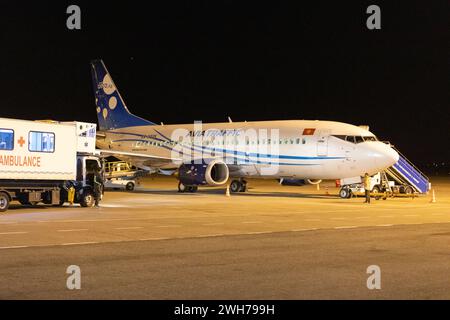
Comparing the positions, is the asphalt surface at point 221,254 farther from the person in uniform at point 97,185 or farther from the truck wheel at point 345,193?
the truck wheel at point 345,193

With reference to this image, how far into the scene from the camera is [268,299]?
8.20 metres

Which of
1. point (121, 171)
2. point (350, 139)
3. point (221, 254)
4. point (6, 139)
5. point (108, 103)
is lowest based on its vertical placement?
point (221, 254)

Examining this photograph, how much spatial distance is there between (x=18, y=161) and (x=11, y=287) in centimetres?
1389

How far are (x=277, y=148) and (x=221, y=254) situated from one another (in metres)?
21.0

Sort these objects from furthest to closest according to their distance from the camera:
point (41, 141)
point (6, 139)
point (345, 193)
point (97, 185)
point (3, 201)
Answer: point (345, 193) < point (97, 185) < point (41, 141) < point (6, 139) < point (3, 201)

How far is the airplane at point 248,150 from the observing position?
30734 millimetres

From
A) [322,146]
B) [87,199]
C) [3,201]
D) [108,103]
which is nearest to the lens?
[3,201]

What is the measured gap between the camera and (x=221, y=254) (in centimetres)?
1233

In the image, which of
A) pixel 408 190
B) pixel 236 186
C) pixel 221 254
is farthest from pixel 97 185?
pixel 408 190

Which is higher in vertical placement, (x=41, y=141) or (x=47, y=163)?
(x=41, y=141)

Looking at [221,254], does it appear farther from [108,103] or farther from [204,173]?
[108,103]
